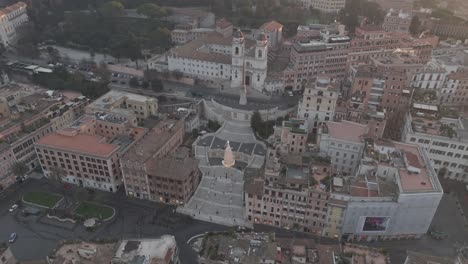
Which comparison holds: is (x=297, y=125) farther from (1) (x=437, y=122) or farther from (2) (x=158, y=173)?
(2) (x=158, y=173)

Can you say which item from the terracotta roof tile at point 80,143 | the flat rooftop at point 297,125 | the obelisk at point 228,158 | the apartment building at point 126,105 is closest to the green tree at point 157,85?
the apartment building at point 126,105

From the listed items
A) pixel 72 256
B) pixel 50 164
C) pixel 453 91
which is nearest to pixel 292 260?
pixel 72 256

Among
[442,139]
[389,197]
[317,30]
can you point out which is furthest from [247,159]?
[317,30]

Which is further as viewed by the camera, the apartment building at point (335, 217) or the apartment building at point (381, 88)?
the apartment building at point (381, 88)

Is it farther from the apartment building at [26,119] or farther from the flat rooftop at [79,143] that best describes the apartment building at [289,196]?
the apartment building at [26,119]

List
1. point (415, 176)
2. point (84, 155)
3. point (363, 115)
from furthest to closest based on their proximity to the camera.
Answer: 1. point (363, 115)
2. point (84, 155)
3. point (415, 176)

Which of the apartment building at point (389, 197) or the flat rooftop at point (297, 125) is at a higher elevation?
the flat rooftop at point (297, 125)

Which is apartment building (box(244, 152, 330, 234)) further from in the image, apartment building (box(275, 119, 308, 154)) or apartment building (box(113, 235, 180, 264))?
apartment building (box(113, 235, 180, 264))
